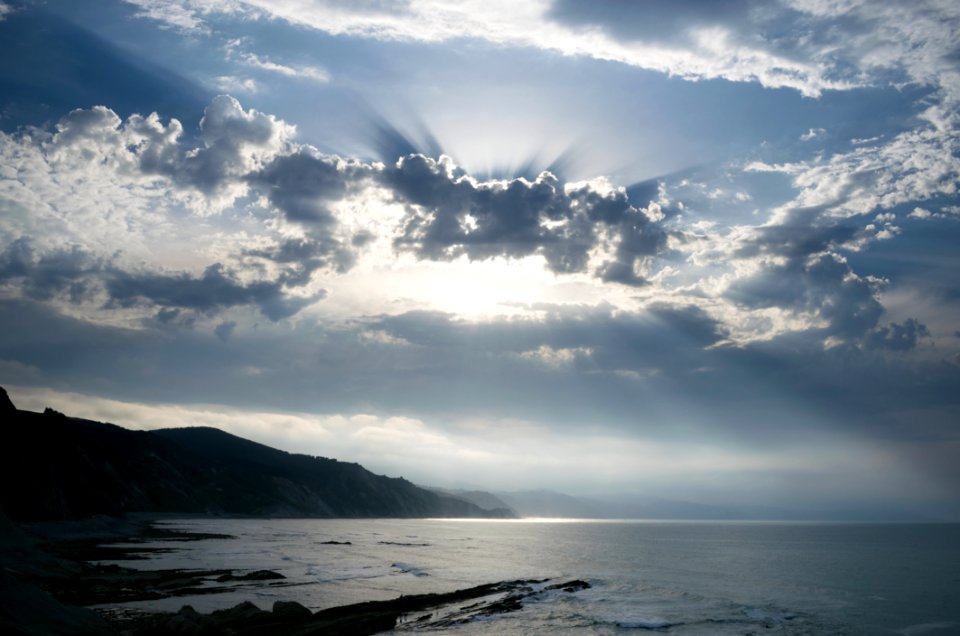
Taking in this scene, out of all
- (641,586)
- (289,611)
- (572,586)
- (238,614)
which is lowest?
(641,586)

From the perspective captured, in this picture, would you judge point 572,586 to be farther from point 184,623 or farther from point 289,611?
point 184,623

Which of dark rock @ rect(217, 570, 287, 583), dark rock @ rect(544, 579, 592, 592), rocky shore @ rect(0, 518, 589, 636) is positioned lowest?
dark rock @ rect(544, 579, 592, 592)

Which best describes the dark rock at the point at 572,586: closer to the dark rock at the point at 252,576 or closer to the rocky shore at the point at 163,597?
the rocky shore at the point at 163,597

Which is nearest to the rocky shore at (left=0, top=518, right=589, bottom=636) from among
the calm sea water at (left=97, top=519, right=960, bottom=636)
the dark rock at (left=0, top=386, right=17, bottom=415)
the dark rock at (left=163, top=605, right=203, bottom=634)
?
the dark rock at (left=163, top=605, right=203, bottom=634)

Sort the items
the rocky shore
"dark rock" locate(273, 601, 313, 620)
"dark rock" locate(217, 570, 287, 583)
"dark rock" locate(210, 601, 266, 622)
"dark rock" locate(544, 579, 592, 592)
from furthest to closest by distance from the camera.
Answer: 1. "dark rock" locate(544, 579, 592, 592)
2. "dark rock" locate(217, 570, 287, 583)
3. "dark rock" locate(273, 601, 313, 620)
4. "dark rock" locate(210, 601, 266, 622)
5. the rocky shore

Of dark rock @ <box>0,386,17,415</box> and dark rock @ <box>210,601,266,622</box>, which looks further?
dark rock @ <box>0,386,17,415</box>

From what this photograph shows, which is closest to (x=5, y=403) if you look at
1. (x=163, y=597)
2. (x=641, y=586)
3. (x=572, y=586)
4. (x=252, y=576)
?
(x=252, y=576)

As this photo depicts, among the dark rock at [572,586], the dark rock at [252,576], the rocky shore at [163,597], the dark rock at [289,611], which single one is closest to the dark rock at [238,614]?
the rocky shore at [163,597]

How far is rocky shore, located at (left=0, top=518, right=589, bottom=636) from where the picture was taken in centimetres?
3400

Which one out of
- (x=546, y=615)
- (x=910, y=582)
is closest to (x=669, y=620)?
(x=546, y=615)

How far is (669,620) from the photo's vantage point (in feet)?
183

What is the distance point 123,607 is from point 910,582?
326ft

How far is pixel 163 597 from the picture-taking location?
5422cm

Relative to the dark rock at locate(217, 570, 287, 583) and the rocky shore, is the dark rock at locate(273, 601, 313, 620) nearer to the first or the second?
the rocky shore
